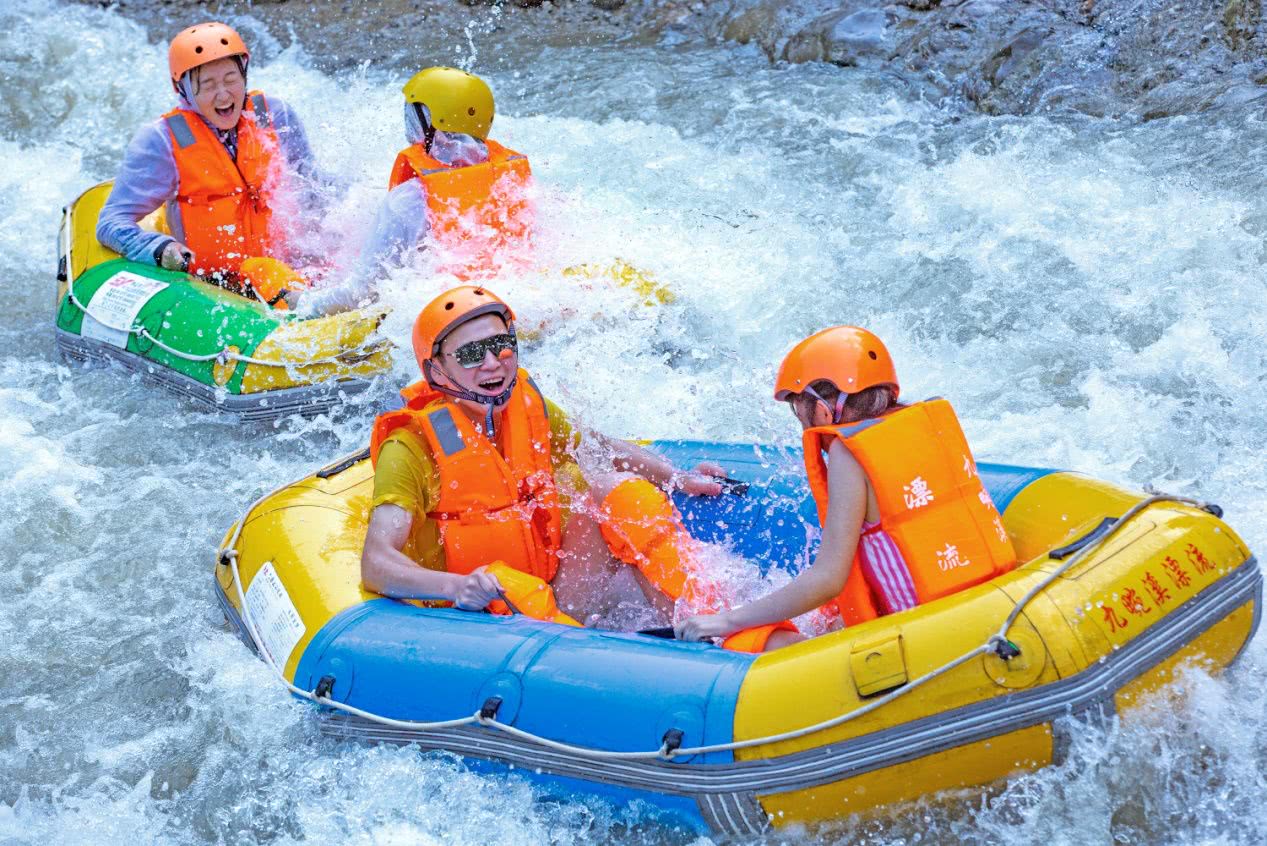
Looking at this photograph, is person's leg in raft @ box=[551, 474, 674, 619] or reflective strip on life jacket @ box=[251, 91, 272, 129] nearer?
person's leg in raft @ box=[551, 474, 674, 619]

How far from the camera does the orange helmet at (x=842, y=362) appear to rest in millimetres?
3707

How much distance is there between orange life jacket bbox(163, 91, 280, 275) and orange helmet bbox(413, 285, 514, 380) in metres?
2.58

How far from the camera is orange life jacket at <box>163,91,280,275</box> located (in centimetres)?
636

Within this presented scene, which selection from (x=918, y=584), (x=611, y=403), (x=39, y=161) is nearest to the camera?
(x=918, y=584)

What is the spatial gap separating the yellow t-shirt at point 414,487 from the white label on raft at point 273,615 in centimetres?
39

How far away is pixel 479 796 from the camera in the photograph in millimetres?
3891

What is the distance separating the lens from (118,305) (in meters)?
6.41

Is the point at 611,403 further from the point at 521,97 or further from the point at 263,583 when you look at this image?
the point at 521,97

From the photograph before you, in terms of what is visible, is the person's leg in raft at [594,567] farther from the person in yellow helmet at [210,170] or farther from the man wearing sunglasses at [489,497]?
the person in yellow helmet at [210,170]

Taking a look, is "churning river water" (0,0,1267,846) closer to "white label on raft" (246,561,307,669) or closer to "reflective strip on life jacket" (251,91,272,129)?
"white label on raft" (246,561,307,669)

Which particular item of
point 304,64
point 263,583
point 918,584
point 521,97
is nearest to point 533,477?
point 263,583

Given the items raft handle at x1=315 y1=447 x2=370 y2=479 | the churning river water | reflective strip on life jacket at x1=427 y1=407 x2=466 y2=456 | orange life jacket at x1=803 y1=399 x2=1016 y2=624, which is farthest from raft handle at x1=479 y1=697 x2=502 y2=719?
raft handle at x1=315 y1=447 x2=370 y2=479

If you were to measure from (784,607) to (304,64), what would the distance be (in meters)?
7.97

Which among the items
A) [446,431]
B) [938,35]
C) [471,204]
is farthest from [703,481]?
[938,35]
